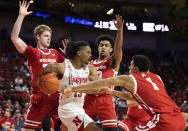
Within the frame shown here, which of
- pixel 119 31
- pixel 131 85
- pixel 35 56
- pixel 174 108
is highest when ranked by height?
pixel 119 31

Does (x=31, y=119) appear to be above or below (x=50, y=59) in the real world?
below

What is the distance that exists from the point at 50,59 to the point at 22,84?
10.5 meters

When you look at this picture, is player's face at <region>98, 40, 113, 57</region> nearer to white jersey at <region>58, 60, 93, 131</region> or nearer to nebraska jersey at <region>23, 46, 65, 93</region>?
nebraska jersey at <region>23, 46, 65, 93</region>

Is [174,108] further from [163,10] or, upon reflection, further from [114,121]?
[163,10]

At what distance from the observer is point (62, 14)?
22109 millimetres

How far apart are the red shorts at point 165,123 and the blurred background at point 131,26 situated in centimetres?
1633

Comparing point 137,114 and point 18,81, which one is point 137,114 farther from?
point 18,81

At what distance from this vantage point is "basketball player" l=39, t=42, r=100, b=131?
421 centimetres

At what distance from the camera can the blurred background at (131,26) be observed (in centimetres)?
2158

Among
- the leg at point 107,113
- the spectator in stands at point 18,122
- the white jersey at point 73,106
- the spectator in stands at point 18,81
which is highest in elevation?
the white jersey at point 73,106

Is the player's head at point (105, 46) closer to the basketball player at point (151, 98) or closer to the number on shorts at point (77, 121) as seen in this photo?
the basketball player at point (151, 98)

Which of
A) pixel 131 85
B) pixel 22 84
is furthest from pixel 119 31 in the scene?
pixel 22 84

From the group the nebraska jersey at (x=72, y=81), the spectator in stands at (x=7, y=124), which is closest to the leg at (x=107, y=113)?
the nebraska jersey at (x=72, y=81)

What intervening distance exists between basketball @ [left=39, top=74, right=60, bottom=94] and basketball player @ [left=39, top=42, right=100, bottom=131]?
0.52 ft
